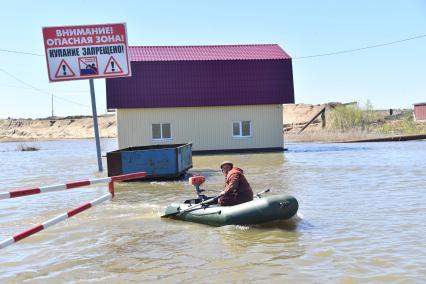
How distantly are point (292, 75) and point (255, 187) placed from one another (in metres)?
17.1

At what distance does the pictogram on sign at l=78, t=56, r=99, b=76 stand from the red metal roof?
9.41 meters

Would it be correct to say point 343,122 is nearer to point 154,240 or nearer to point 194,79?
point 194,79

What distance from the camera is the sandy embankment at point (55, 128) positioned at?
103 m

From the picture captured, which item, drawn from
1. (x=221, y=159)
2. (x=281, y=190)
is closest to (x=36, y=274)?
(x=281, y=190)

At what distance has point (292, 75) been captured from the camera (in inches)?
1220

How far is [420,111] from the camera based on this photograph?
61.4 m

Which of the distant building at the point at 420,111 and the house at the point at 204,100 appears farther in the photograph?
the distant building at the point at 420,111

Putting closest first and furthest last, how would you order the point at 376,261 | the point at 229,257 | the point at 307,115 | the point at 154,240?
the point at 376,261
the point at 229,257
the point at 154,240
the point at 307,115

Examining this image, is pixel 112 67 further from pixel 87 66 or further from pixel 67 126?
pixel 67 126

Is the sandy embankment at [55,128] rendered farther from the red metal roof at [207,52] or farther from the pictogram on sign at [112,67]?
the pictogram on sign at [112,67]

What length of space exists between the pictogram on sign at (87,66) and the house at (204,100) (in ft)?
26.7

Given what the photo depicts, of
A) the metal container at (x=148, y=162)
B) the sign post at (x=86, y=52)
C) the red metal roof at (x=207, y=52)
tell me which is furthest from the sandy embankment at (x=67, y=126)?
the metal container at (x=148, y=162)

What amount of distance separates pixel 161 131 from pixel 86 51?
968cm

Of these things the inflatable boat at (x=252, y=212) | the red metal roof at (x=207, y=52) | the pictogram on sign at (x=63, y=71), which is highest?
the red metal roof at (x=207, y=52)
